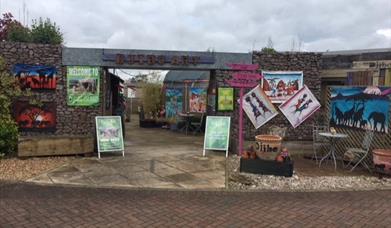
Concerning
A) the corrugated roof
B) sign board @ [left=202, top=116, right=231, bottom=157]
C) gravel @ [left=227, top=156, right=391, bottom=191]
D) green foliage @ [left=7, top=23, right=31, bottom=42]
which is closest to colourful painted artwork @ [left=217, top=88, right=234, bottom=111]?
sign board @ [left=202, top=116, right=231, bottom=157]

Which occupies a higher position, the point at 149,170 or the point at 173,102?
the point at 173,102

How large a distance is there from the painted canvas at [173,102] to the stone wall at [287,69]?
8.64 m

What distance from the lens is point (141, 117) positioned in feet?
64.2

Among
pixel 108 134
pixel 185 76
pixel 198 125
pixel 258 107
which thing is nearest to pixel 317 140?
pixel 258 107

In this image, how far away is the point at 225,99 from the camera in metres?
11.5

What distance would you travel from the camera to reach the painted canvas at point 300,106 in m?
11.7

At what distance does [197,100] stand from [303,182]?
1164cm

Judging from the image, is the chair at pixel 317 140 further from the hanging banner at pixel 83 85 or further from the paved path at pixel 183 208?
the hanging banner at pixel 83 85

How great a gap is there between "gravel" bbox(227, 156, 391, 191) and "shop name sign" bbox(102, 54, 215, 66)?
13.2 ft

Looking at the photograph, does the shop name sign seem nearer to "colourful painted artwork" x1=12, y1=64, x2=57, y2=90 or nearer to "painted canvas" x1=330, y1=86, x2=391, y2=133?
"colourful painted artwork" x1=12, y1=64, x2=57, y2=90

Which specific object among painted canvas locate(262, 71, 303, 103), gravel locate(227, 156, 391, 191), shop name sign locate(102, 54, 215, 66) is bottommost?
gravel locate(227, 156, 391, 191)

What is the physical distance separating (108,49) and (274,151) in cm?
554

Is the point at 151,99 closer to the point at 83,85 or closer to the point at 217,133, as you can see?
the point at 83,85

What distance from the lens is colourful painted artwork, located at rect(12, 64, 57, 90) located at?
10602mm
